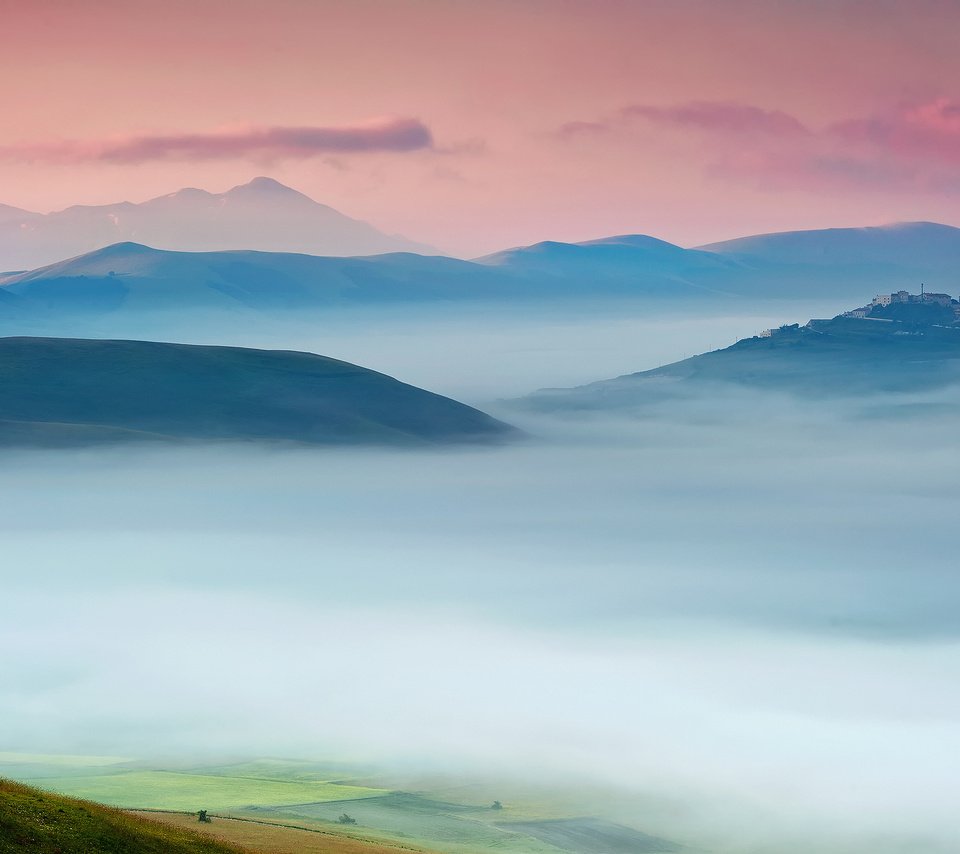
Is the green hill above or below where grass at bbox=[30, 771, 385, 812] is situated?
above

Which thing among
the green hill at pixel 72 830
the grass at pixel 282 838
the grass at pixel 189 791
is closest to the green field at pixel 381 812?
the grass at pixel 189 791

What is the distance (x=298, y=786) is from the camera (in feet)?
646

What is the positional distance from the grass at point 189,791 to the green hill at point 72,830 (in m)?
74.3

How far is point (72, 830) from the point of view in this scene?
7931 cm

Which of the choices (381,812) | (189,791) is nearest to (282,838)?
(381,812)

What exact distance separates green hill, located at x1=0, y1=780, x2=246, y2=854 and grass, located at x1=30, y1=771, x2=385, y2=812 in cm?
7433

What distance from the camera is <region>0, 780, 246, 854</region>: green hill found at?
75.8 meters

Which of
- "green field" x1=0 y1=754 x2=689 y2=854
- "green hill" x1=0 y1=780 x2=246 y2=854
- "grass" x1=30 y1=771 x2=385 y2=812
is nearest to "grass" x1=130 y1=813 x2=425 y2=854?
"green field" x1=0 y1=754 x2=689 y2=854

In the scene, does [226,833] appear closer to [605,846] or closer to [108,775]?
[605,846]

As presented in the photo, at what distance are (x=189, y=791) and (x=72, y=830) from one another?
340 feet

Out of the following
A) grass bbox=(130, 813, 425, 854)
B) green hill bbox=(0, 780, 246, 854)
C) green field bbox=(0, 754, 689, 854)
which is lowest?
green field bbox=(0, 754, 689, 854)

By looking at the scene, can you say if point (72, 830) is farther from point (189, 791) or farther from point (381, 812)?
point (189, 791)

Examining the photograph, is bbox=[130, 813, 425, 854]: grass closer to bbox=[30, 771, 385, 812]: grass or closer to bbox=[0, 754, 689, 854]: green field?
bbox=[0, 754, 689, 854]: green field

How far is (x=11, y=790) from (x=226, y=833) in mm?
41669
